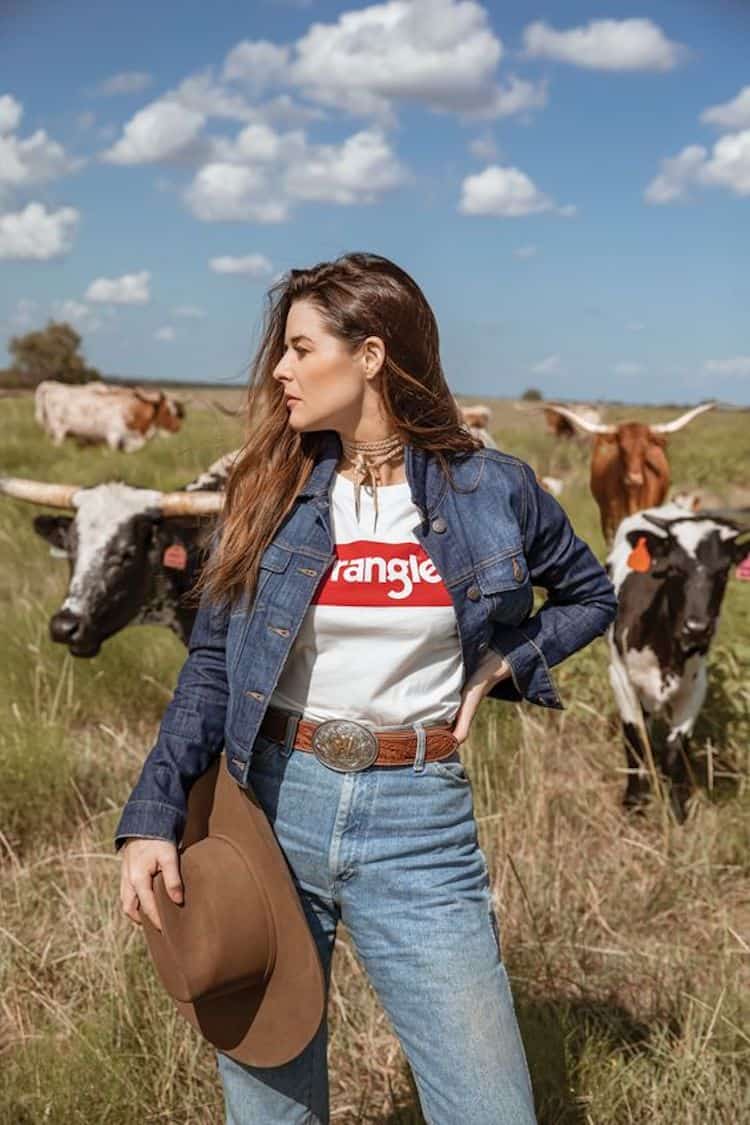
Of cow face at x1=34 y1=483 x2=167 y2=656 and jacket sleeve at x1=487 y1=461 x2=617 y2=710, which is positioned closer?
jacket sleeve at x1=487 y1=461 x2=617 y2=710

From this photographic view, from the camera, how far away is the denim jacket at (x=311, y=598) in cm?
205

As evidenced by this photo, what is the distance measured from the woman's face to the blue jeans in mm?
612

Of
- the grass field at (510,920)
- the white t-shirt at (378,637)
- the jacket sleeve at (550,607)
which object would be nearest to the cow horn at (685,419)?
the grass field at (510,920)

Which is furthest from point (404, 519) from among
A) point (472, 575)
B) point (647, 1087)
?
point (647, 1087)

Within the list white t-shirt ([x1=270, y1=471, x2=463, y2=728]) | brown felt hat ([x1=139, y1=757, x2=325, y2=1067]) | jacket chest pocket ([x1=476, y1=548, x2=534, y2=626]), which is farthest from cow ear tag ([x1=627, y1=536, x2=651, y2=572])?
brown felt hat ([x1=139, y1=757, x2=325, y2=1067])

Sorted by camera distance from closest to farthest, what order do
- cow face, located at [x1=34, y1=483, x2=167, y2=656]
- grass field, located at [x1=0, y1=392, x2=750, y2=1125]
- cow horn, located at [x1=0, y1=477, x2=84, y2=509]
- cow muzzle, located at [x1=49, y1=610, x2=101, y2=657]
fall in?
grass field, located at [x1=0, y1=392, x2=750, y2=1125] < cow muzzle, located at [x1=49, y1=610, x2=101, y2=657] < cow face, located at [x1=34, y1=483, x2=167, y2=656] < cow horn, located at [x1=0, y1=477, x2=84, y2=509]

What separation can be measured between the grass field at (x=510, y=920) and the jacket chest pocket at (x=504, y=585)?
89cm

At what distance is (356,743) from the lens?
6.59 ft

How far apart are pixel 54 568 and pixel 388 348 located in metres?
6.51

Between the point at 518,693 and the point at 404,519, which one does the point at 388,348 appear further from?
the point at 518,693

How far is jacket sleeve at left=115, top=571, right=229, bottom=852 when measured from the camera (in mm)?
2023

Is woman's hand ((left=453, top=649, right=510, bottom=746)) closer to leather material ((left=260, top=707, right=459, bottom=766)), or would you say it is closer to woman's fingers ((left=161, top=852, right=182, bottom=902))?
leather material ((left=260, top=707, right=459, bottom=766))

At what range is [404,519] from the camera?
212 cm

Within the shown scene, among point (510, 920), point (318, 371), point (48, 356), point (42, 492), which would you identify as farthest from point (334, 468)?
point (48, 356)
